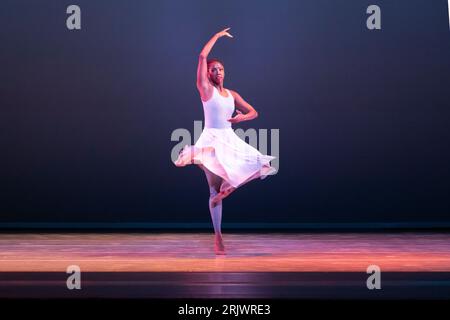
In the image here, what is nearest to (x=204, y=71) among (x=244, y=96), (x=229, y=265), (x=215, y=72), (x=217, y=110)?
(x=215, y=72)

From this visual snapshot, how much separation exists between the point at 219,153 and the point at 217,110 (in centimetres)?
31

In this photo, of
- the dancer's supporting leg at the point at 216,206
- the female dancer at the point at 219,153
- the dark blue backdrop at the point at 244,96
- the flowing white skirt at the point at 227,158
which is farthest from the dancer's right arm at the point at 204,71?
the dark blue backdrop at the point at 244,96

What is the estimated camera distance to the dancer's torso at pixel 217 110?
4996mm

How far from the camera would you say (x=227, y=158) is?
193 inches

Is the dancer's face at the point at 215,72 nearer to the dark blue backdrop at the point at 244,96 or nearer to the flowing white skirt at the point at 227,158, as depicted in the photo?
the flowing white skirt at the point at 227,158

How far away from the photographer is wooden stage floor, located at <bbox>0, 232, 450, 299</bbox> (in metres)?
3.55

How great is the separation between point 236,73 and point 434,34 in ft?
6.17

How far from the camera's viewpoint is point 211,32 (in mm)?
6797

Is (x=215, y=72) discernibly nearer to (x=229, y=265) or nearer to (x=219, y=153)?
(x=219, y=153)

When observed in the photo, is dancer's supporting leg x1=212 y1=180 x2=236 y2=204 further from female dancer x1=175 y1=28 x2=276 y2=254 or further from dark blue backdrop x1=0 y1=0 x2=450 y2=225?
dark blue backdrop x1=0 y1=0 x2=450 y2=225

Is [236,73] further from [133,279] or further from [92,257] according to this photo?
[133,279]

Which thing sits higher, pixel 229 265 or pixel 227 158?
pixel 227 158
